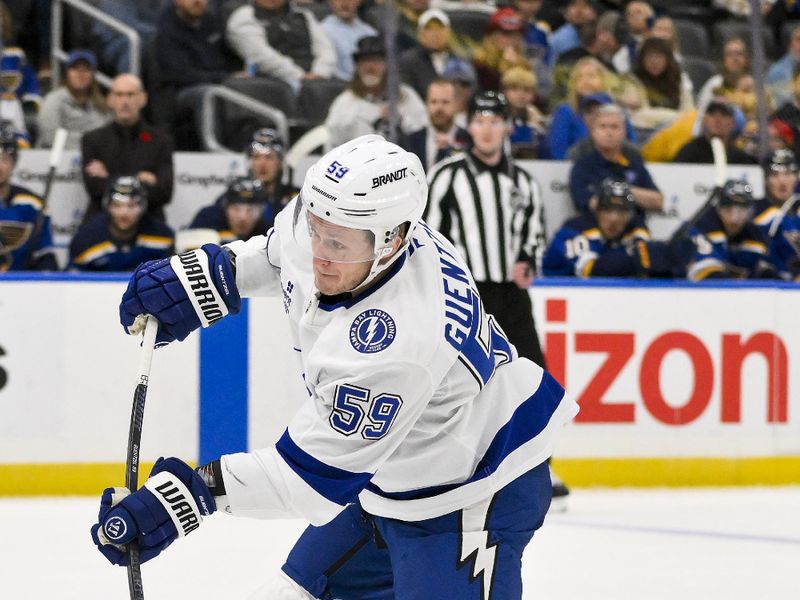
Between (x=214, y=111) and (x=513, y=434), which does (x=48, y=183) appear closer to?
(x=214, y=111)

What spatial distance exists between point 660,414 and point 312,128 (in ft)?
7.60

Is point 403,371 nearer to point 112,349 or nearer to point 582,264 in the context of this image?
point 112,349

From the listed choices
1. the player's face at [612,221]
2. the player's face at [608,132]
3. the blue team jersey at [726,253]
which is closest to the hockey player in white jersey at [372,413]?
the player's face at [612,221]

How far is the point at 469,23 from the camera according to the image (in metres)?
7.79

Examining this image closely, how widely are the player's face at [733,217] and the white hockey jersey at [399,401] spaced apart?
170 inches

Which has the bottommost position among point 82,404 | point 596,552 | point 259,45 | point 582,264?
point 596,552

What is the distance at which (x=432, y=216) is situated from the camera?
5.48m

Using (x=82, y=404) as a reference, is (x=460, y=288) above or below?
above

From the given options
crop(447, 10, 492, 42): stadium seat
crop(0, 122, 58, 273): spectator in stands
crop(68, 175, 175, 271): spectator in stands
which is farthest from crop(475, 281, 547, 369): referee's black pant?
crop(447, 10, 492, 42): stadium seat

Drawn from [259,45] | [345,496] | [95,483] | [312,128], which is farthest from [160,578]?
[259,45]

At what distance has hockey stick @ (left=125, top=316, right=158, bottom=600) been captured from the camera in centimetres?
249

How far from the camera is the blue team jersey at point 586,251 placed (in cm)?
652

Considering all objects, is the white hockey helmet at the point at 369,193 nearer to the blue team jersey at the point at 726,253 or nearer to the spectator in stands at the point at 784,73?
the blue team jersey at the point at 726,253

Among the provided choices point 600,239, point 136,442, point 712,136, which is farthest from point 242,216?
point 136,442
